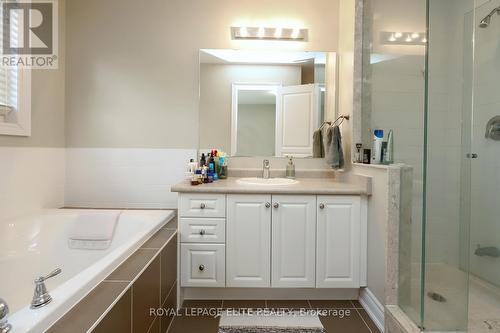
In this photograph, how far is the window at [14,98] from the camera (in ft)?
5.67

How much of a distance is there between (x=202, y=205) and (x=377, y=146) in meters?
1.22

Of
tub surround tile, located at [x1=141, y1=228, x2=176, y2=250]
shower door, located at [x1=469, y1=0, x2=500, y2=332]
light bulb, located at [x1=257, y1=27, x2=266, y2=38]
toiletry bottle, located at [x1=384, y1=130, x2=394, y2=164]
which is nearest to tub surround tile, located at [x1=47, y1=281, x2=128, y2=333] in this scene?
tub surround tile, located at [x1=141, y1=228, x2=176, y2=250]

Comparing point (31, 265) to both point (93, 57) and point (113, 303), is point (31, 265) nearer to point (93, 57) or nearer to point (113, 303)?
point (113, 303)

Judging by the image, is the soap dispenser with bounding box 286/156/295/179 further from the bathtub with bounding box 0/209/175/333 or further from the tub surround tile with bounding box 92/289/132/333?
the tub surround tile with bounding box 92/289/132/333

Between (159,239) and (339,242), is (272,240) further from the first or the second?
(159,239)

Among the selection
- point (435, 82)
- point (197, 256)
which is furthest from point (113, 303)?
point (435, 82)

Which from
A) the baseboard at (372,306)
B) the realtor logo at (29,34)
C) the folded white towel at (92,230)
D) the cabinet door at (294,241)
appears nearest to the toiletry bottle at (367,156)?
the cabinet door at (294,241)

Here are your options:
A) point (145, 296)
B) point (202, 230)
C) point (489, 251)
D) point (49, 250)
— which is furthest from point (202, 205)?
point (489, 251)

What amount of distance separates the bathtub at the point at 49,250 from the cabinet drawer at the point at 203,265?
28cm

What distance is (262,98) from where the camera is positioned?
2.28 m

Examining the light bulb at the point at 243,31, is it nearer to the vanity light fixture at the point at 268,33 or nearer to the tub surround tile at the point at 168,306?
the vanity light fixture at the point at 268,33

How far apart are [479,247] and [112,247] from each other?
234 cm

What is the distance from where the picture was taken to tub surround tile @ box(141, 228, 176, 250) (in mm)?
1451

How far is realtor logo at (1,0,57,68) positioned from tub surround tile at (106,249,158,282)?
1559 millimetres
